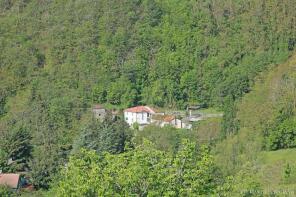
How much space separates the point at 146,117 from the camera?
130 ft

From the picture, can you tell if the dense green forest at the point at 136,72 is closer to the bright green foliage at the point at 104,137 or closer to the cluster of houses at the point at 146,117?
the bright green foliage at the point at 104,137

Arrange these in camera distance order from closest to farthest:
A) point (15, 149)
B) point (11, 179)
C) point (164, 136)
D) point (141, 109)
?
1. point (11, 179)
2. point (15, 149)
3. point (164, 136)
4. point (141, 109)

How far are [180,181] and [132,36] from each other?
3628 centimetres

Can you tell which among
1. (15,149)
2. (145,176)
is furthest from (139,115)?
(145,176)

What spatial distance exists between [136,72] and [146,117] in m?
6.10

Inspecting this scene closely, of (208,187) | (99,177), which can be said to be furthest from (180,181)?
(99,177)

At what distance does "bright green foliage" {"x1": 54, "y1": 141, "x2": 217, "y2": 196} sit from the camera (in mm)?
11055

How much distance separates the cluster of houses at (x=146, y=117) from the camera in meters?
37.7

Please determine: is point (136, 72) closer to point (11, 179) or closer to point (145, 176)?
point (11, 179)

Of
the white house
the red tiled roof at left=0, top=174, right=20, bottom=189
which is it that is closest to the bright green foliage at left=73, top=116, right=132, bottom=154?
the red tiled roof at left=0, top=174, right=20, bottom=189

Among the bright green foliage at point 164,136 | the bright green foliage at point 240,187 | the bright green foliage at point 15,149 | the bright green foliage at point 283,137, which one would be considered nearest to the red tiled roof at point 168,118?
the bright green foliage at point 164,136

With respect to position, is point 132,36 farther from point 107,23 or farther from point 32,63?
point 32,63

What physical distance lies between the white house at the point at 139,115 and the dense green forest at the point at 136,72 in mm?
1977

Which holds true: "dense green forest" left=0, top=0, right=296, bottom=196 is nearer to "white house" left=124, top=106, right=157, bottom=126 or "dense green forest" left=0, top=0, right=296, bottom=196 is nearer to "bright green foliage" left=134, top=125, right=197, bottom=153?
"bright green foliage" left=134, top=125, right=197, bottom=153
